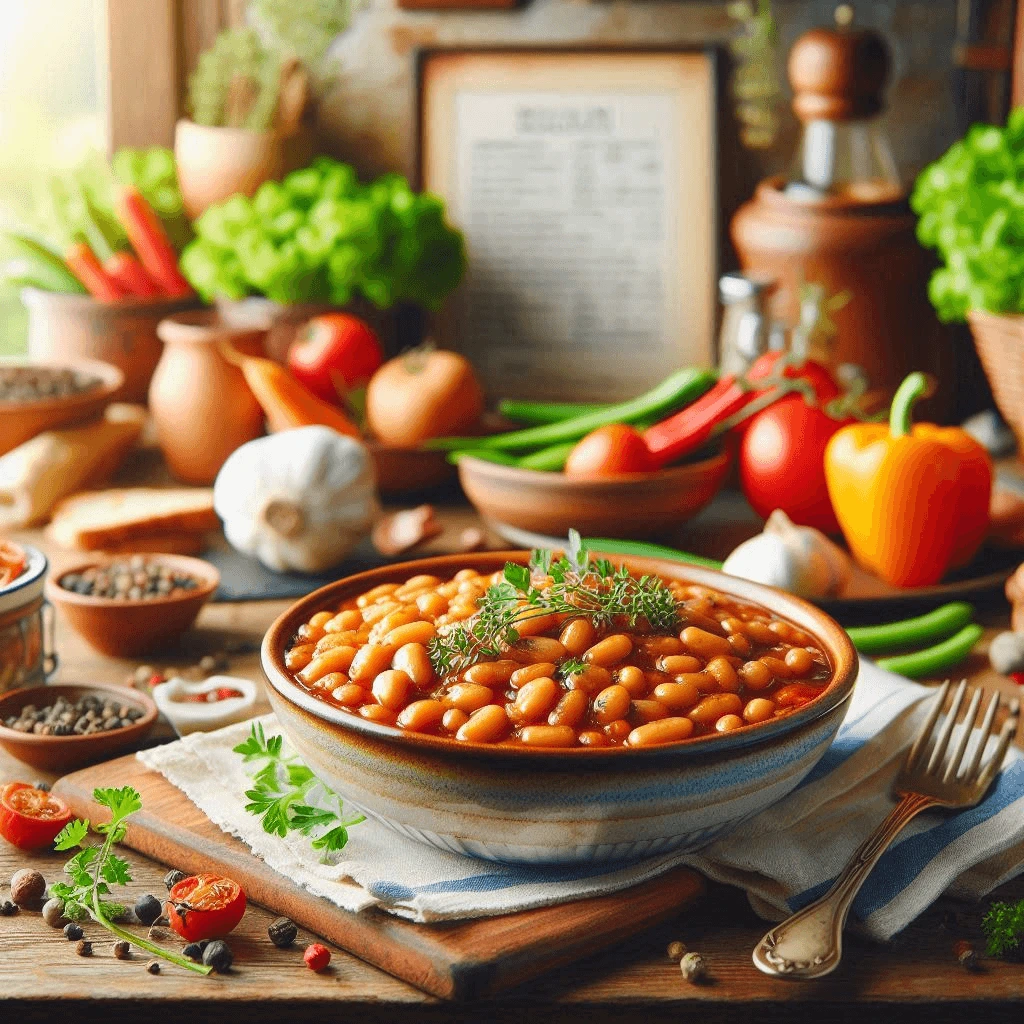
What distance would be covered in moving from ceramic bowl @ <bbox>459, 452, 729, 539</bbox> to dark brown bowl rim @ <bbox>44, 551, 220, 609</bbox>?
1.58 ft

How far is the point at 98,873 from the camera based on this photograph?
4.09 ft

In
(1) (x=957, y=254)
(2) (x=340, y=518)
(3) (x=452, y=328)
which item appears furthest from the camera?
(3) (x=452, y=328)

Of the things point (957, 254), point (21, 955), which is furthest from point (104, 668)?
point (957, 254)

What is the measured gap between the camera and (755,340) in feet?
7.97

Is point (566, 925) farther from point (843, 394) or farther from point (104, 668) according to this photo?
point (843, 394)

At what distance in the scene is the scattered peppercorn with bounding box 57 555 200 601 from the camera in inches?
73.4

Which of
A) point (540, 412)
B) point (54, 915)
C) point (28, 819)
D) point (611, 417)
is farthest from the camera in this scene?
point (540, 412)

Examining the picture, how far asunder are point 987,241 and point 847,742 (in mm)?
1058

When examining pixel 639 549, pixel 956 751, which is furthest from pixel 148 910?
pixel 639 549

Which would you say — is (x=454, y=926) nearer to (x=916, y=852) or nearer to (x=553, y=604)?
(x=553, y=604)

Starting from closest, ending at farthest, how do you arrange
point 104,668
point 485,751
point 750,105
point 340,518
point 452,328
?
point 485,751 < point 104,668 < point 340,518 < point 750,105 < point 452,328

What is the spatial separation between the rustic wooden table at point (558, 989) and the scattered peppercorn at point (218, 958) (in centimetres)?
1

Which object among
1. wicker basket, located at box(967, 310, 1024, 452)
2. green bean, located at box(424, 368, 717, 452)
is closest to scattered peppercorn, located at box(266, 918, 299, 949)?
green bean, located at box(424, 368, 717, 452)

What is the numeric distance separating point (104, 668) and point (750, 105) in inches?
64.9
